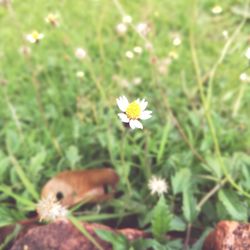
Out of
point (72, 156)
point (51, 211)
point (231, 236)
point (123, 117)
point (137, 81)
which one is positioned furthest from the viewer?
point (137, 81)

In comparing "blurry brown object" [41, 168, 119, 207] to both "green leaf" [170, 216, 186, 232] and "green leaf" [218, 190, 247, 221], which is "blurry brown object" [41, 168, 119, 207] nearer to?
"green leaf" [170, 216, 186, 232]

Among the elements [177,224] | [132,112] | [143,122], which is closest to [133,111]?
[132,112]

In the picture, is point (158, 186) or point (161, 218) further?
point (158, 186)

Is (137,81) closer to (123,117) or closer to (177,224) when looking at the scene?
(177,224)

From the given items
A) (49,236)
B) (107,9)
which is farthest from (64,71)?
(49,236)

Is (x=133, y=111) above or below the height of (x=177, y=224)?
above

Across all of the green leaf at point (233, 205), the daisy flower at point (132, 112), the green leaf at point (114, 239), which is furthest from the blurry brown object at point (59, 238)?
the daisy flower at point (132, 112)

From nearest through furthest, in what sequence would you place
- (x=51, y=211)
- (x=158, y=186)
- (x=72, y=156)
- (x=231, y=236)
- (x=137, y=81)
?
(x=231, y=236), (x=51, y=211), (x=158, y=186), (x=72, y=156), (x=137, y=81)

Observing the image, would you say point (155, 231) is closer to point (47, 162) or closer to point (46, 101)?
point (47, 162)
